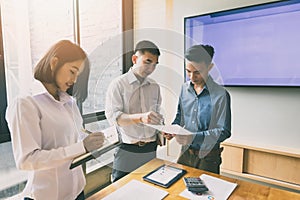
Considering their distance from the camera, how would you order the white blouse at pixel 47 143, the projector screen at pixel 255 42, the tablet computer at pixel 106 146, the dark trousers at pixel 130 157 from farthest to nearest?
1. the projector screen at pixel 255 42
2. the dark trousers at pixel 130 157
3. the tablet computer at pixel 106 146
4. the white blouse at pixel 47 143

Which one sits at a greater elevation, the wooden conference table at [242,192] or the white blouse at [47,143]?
the white blouse at [47,143]

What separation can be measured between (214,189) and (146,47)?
792 millimetres

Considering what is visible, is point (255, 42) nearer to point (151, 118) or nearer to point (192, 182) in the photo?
point (151, 118)

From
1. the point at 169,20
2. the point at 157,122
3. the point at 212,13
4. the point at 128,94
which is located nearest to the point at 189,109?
the point at 157,122

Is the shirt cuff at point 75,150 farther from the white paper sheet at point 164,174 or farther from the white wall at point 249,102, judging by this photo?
the white wall at point 249,102

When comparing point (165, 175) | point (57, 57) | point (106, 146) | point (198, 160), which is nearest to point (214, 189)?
point (165, 175)

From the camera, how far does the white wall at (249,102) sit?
1524mm

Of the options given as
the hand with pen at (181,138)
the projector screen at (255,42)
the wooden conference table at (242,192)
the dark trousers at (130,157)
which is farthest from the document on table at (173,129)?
the projector screen at (255,42)

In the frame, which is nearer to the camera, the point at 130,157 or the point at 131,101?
the point at 131,101

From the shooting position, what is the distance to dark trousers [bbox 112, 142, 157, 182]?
1289mm

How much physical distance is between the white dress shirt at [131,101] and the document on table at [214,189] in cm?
40

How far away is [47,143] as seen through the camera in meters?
0.87

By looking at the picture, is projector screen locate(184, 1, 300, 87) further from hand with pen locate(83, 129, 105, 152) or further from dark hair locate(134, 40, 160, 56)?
hand with pen locate(83, 129, 105, 152)

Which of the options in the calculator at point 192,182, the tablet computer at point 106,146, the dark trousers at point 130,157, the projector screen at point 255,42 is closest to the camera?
the tablet computer at point 106,146
